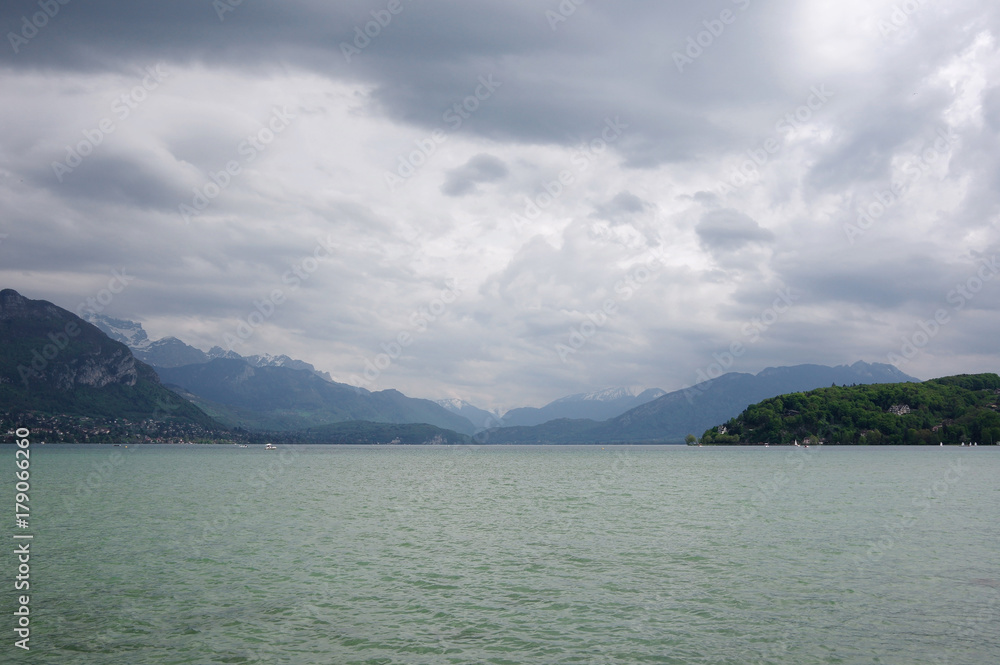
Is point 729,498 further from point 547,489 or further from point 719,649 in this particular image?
point 719,649

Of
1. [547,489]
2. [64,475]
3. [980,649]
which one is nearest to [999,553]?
[980,649]

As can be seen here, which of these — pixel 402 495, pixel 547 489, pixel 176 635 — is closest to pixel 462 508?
pixel 402 495

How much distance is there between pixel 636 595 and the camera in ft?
105

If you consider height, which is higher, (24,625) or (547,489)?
(24,625)

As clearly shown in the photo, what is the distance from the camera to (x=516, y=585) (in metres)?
34.5

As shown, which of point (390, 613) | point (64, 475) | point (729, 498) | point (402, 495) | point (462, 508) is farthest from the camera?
point (64, 475)

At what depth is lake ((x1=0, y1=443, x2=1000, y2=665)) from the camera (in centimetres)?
2444

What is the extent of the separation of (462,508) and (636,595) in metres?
44.3

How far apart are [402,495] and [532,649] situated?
7138 cm

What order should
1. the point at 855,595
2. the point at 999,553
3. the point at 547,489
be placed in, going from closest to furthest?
the point at 855,595 → the point at 999,553 → the point at 547,489

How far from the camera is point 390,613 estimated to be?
29.4 m

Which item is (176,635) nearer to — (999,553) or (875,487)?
(999,553)

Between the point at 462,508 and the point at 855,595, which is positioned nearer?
the point at 855,595

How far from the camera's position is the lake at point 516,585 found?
24.4 meters
